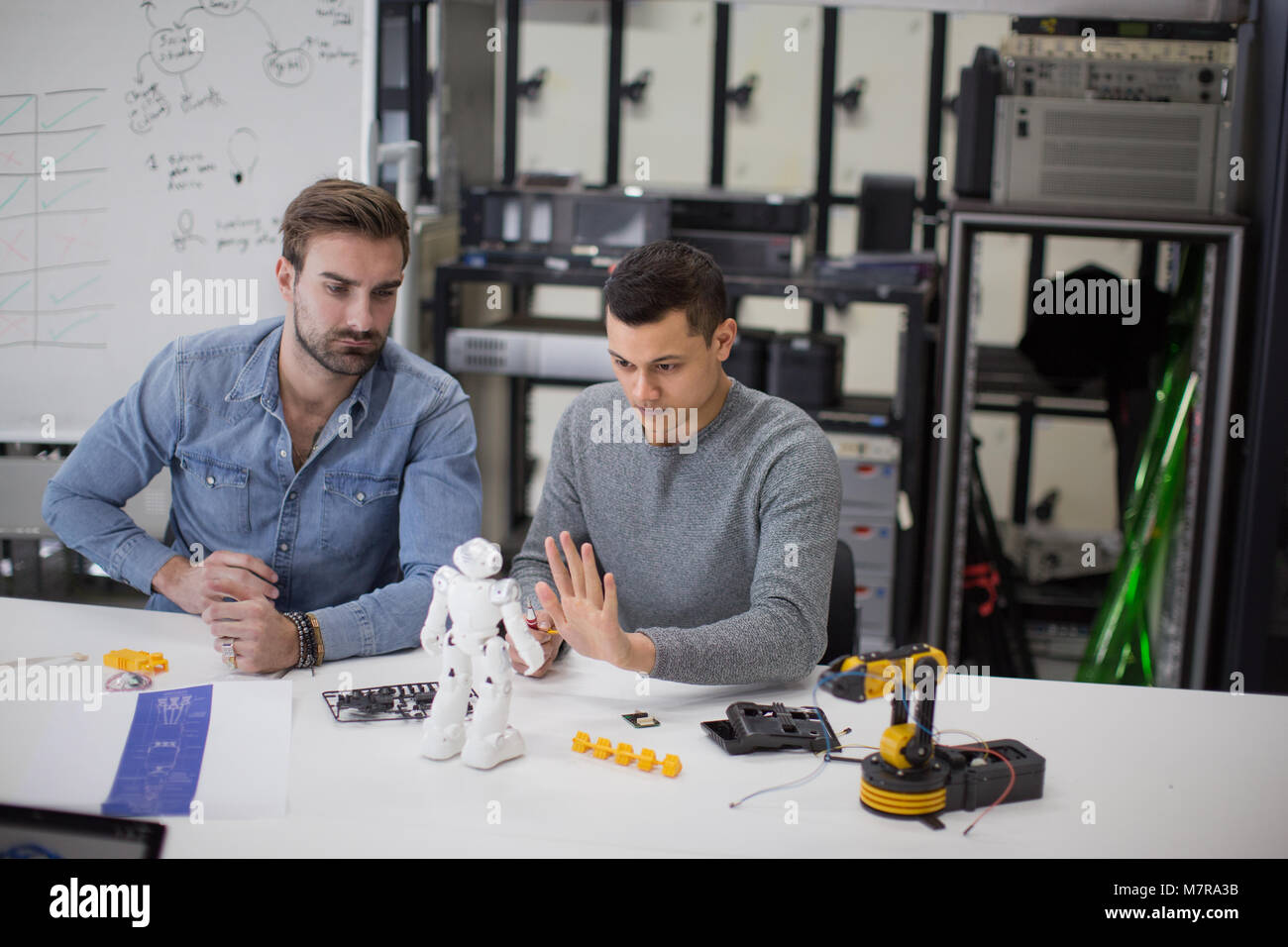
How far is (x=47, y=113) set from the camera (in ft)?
8.40

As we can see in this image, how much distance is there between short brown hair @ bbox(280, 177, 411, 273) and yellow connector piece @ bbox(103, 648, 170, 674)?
63cm

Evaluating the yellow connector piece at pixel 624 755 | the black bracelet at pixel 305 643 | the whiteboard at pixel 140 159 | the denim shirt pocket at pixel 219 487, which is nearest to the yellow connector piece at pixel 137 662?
the black bracelet at pixel 305 643

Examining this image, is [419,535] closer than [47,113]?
Yes

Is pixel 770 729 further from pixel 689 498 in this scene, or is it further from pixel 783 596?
pixel 689 498

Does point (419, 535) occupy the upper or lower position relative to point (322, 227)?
lower

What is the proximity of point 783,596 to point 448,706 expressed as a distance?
19.3 inches

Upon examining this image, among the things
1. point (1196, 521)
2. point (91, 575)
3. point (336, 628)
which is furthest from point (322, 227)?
point (1196, 521)

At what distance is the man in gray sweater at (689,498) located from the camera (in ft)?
5.18

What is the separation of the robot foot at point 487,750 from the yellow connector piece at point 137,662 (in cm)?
51

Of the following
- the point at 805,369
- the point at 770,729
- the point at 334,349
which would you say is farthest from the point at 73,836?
the point at 805,369
